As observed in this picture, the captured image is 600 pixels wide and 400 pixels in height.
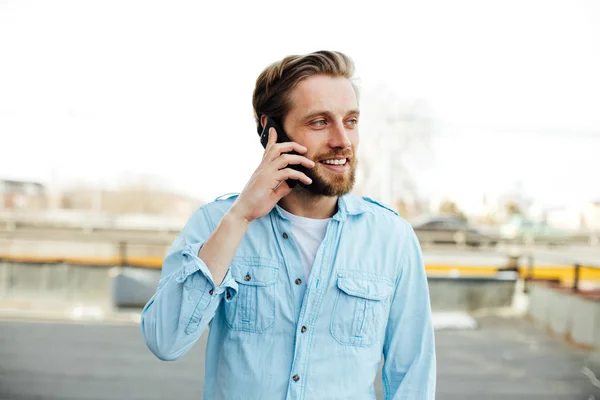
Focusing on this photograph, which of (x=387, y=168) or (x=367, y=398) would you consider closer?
(x=367, y=398)

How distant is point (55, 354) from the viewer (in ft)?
16.9

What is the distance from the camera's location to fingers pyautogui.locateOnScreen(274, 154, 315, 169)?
1350mm

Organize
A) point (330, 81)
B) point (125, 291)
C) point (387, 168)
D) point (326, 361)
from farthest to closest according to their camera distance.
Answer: point (387, 168)
point (125, 291)
point (330, 81)
point (326, 361)

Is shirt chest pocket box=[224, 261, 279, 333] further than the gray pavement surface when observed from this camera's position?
No

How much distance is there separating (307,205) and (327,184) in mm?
127

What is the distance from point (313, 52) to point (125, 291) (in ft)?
19.8

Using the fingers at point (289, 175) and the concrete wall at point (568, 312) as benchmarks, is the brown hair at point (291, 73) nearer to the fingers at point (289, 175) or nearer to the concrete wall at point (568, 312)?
the fingers at point (289, 175)

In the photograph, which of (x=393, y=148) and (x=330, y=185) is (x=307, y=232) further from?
(x=393, y=148)

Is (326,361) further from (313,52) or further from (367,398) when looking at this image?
(313,52)

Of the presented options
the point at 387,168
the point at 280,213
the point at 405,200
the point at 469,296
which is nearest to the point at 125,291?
the point at 469,296

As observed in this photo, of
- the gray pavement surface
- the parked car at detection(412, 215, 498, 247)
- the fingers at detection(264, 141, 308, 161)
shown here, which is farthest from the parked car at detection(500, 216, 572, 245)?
the fingers at detection(264, 141, 308, 161)

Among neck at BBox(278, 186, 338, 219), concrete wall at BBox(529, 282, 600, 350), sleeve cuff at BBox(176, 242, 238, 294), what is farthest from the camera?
concrete wall at BBox(529, 282, 600, 350)

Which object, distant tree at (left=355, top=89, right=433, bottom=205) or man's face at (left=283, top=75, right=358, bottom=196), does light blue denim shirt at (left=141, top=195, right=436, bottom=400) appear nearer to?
man's face at (left=283, top=75, right=358, bottom=196)

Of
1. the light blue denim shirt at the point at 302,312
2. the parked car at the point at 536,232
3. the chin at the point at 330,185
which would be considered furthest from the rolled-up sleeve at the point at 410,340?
the parked car at the point at 536,232
